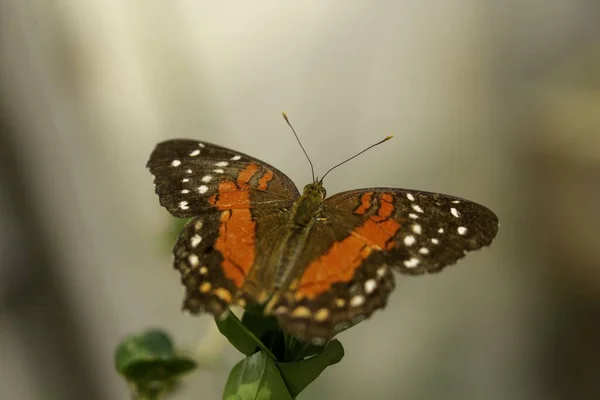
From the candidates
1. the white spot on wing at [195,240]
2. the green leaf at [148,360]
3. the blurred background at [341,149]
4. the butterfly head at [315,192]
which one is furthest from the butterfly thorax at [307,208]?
the blurred background at [341,149]

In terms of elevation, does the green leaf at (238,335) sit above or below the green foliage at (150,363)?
above

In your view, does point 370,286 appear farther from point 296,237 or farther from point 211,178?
point 211,178

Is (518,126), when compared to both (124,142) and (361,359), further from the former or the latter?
(124,142)

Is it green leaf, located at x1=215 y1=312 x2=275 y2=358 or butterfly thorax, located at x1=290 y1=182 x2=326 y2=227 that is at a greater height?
butterfly thorax, located at x1=290 y1=182 x2=326 y2=227

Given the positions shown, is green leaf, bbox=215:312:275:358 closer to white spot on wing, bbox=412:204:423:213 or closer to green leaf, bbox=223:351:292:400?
green leaf, bbox=223:351:292:400

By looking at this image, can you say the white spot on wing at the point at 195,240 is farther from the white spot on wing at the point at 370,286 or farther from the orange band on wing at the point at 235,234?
the white spot on wing at the point at 370,286

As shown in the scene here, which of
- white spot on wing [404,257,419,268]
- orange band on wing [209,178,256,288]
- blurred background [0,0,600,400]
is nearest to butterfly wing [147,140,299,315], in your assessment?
orange band on wing [209,178,256,288]
